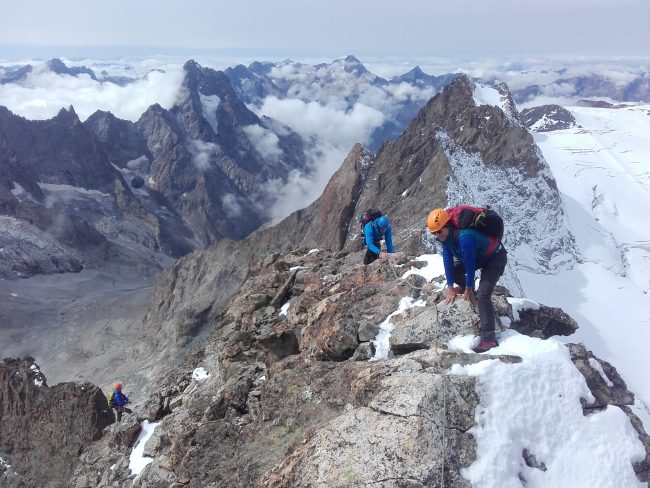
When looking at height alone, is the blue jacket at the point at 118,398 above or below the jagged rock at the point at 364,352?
below

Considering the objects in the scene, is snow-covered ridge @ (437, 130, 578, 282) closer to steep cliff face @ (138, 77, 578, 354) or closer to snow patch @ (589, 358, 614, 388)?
steep cliff face @ (138, 77, 578, 354)

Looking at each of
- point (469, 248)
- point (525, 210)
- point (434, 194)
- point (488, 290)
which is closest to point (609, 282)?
point (525, 210)

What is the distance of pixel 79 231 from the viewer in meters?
174

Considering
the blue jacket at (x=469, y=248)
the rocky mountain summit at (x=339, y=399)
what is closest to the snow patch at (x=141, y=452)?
the rocky mountain summit at (x=339, y=399)

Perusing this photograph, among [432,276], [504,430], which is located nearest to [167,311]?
[432,276]

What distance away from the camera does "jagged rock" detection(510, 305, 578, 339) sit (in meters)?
14.9

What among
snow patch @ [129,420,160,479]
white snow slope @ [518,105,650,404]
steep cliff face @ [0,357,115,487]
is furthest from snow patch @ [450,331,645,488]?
white snow slope @ [518,105,650,404]

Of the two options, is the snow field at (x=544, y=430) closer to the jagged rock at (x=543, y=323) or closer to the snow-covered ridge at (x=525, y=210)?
the jagged rock at (x=543, y=323)

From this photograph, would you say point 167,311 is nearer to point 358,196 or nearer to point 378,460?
point 358,196

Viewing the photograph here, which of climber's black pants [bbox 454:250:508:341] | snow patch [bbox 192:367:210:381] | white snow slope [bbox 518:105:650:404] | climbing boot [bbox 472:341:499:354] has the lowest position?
white snow slope [bbox 518:105:650:404]

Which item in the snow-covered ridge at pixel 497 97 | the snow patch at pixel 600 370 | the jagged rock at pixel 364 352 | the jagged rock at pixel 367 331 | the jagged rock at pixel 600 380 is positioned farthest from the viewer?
the snow-covered ridge at pixel 497 97

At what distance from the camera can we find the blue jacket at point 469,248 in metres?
12.2

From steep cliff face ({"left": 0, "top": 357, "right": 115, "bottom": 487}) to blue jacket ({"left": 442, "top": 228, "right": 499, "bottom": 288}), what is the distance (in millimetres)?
27239

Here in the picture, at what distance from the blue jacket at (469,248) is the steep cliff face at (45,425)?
27.2 meters
